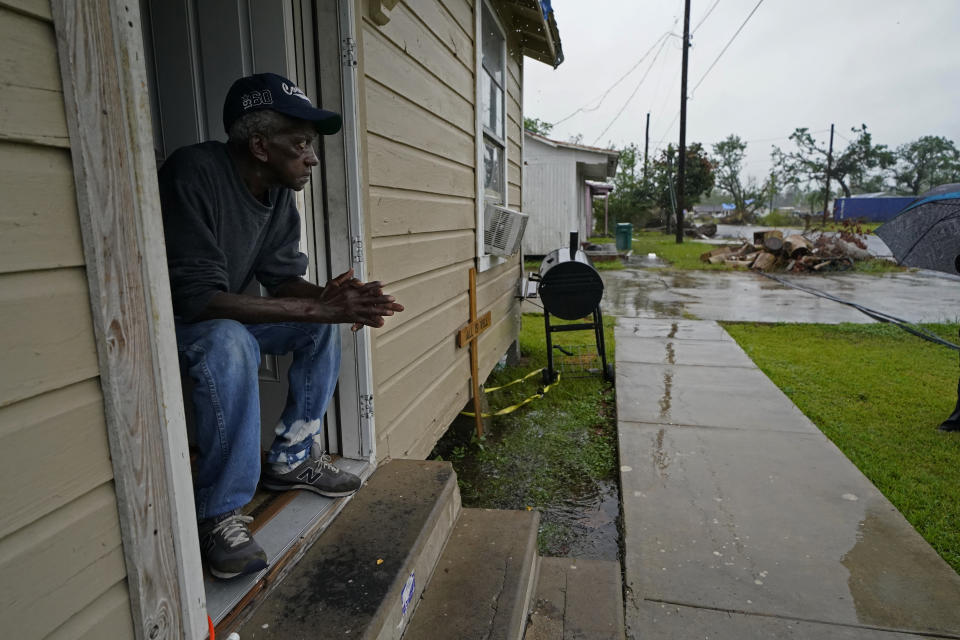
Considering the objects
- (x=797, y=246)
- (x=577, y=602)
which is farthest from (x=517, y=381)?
(x=797, y=246)

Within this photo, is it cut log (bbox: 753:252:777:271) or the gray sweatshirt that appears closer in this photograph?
the gray sweatshirt

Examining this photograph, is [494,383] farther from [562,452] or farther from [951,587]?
[951,587]

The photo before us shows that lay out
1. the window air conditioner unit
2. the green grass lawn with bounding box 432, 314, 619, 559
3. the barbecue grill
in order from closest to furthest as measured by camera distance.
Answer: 1. the green grass lawn with bounding box 432, 314, 619, 559
2. the window air conditioner unit
3. the barbecue grill

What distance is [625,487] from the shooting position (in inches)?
121

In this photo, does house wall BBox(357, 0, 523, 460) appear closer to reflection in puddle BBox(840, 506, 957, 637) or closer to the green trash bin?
reflection in puddle BBox(840, 506, 957, 637)

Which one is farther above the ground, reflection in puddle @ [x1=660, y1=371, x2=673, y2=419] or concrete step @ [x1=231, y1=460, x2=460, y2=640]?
concrete step @ [x1=231, y1=460, x2=460, y2=640]

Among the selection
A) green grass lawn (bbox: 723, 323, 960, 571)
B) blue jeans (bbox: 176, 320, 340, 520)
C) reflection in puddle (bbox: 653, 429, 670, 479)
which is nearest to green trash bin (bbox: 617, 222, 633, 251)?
green grass lawn (bbox: 723, 323, 960, 571)

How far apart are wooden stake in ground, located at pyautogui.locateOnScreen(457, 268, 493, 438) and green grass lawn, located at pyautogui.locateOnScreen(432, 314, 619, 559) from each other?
0.20m

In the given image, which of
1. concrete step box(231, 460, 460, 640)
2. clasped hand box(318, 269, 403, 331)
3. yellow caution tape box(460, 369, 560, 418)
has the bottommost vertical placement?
yellow caution tape box(460, 369, 560, 418)

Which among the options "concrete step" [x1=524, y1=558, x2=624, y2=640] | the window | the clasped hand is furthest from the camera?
the window

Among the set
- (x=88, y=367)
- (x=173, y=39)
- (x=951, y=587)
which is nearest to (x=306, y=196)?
(x=173, y=39)

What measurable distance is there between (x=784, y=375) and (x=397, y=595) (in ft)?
15.7

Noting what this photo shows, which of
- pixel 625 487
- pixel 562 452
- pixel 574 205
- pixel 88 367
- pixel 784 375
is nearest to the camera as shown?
pixel 88 367

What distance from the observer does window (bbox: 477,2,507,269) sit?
164 inches
